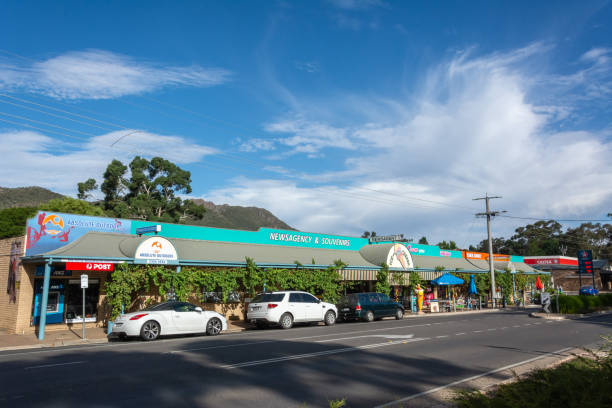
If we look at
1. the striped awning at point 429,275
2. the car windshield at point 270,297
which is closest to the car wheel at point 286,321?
the car windshield at point 270,297

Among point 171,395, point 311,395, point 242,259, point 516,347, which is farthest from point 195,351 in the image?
point 242,259

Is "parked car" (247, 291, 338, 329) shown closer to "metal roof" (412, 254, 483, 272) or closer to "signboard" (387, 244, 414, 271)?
"signboard" (387, 244, 414, 271)

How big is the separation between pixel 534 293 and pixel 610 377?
4226 cm

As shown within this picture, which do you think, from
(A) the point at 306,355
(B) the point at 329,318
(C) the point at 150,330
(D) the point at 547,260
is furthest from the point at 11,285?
(D) the point at 547,260

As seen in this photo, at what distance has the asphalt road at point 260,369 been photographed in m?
7.41

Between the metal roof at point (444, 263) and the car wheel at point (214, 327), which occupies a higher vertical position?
the metal roof at point (444, 263)

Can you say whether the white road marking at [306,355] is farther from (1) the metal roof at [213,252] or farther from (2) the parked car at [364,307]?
(1) the metal roof at [213,252]

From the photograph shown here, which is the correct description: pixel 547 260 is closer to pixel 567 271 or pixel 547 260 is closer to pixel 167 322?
pixel 567 271

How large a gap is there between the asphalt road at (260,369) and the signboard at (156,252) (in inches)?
200

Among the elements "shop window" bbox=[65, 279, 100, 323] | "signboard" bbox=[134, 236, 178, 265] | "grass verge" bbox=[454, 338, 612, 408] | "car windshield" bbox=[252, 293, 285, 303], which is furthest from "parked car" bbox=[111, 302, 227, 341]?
"grass verge" bbox=[454, 338, 612, 408]

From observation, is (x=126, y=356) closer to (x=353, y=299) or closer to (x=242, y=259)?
(x=242, y=259)

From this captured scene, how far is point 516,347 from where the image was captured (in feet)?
42.9

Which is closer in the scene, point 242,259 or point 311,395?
point 311,395

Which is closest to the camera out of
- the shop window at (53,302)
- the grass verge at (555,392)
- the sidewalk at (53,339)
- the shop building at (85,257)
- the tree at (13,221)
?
the grass verge at (555,392)
